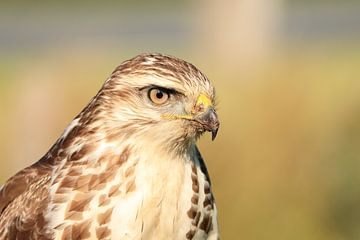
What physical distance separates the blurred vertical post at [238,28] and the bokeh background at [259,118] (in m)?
0.02

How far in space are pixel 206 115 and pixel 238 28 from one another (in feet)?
43.7

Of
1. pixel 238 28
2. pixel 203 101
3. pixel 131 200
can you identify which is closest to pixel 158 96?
pixel 203 101

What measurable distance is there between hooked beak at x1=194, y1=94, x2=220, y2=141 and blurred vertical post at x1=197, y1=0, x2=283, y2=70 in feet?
39.2

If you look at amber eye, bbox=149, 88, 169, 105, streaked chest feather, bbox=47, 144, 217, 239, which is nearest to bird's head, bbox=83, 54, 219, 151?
amber eye, bbox=149, 88, 169, 105

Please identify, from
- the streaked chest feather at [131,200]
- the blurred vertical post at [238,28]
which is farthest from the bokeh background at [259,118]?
the streaked chest feather at [131,200]

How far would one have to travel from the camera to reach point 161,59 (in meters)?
6.36

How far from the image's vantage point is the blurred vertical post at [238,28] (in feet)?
61.2

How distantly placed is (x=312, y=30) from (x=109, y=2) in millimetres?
16218

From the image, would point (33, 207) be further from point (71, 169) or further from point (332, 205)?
point (332, 205)

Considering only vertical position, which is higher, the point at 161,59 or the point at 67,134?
the point at 161,59

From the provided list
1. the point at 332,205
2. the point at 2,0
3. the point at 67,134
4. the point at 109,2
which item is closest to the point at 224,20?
the point at 332,205

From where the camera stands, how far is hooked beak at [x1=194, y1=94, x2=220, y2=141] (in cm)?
619

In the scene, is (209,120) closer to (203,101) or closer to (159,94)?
(203,101)

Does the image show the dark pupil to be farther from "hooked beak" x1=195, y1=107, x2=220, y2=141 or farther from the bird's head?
"hooked beak" x1=195, y1=107, x2=220, y2=141
